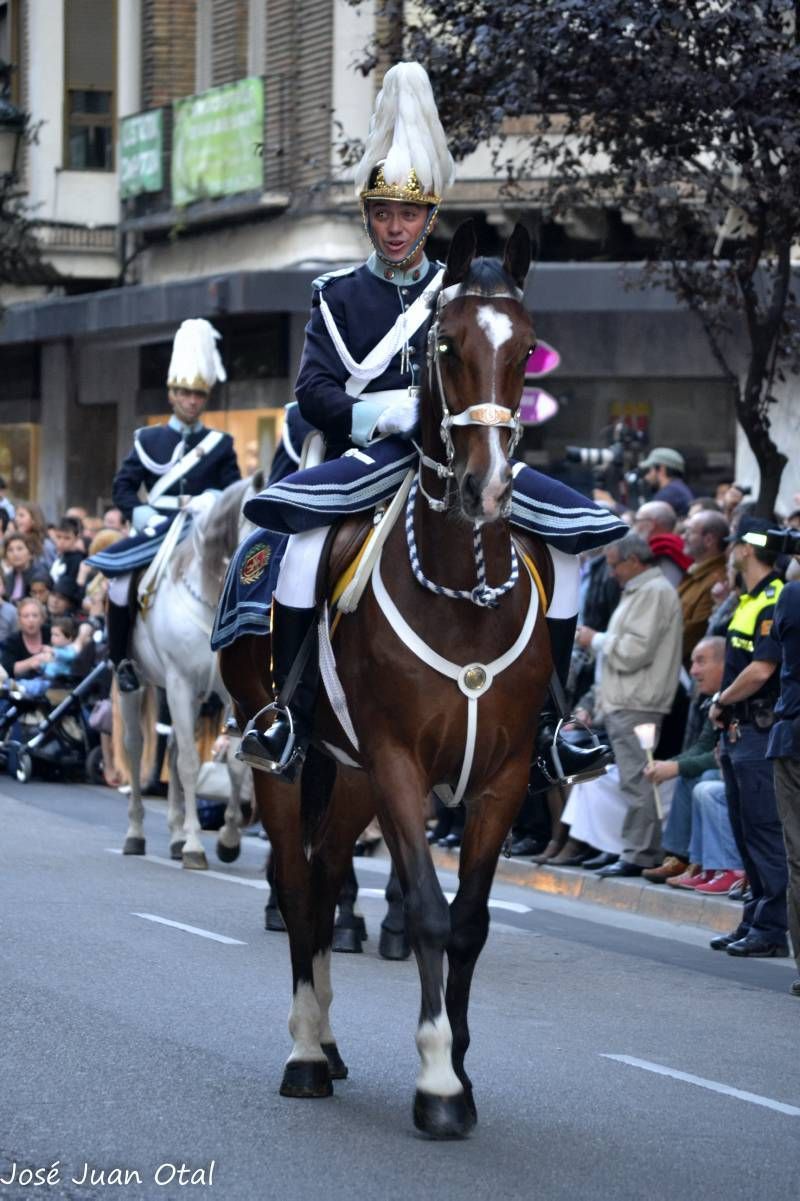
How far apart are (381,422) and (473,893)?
155 cm

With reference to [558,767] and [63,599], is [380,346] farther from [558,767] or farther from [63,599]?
[63,599]

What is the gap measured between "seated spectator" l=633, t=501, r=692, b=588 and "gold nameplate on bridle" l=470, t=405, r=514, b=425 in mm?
9488

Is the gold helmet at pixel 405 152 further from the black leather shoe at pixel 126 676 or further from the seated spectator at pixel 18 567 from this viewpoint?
the seated spectator at pixel 18 567

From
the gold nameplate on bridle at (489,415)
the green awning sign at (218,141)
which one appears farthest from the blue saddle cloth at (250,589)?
the green awning sign at (218,141)

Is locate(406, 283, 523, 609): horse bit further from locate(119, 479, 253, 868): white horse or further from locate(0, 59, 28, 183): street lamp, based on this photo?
locate(0, 59, 28, 183): street lamp

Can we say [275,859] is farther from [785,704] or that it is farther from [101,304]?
[101,304]

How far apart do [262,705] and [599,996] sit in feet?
8.58

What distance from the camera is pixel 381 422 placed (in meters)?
8.01

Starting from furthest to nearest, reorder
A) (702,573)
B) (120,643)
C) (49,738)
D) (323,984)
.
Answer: (49,738) < (120,643) < (702,573) < (323,984)

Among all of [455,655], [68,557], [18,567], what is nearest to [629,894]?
[455,655]

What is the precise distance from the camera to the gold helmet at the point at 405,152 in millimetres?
8672

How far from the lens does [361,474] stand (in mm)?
8102

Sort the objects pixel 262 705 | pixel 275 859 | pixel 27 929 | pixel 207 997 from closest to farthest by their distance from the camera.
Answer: pixel 275 859 < pixel 262 705 < pixel 207 997 < pixel 27 929

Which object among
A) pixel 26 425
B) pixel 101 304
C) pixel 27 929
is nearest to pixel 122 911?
pixel 27 929
